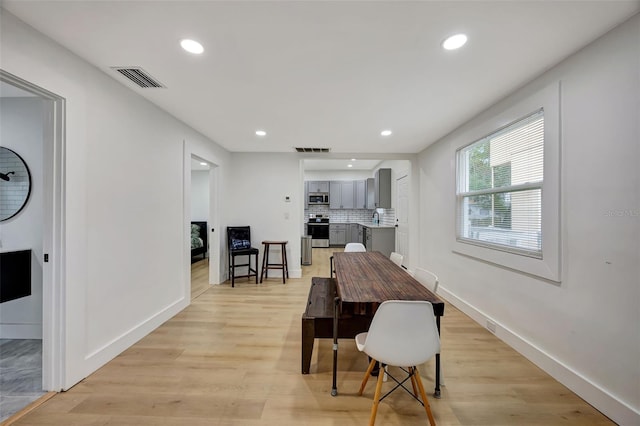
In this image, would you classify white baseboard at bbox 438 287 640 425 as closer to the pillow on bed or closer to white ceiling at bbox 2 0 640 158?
white ceiling at bbox 2 0 640 158

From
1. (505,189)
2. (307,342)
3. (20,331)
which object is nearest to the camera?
(307,342)

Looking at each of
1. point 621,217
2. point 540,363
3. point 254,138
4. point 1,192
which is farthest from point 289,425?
point 254,138

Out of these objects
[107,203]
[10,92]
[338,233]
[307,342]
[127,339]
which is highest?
[10,92]

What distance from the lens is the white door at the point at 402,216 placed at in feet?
17.0

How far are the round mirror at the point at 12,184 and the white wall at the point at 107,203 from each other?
3.11 ft

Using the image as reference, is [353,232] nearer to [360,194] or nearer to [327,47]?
[360,194]

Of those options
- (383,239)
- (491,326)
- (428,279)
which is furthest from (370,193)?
(428,279)

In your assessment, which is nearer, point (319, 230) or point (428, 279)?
point (428, 279)

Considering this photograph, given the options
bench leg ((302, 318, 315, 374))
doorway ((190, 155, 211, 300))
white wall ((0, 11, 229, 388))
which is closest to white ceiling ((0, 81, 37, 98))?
white wall ((0, 11, 229, 388))

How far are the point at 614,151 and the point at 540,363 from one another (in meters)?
1.67

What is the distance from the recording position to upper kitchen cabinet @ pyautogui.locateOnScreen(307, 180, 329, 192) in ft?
27.7

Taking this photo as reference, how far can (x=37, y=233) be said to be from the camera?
230 cm

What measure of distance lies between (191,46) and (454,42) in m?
1.73

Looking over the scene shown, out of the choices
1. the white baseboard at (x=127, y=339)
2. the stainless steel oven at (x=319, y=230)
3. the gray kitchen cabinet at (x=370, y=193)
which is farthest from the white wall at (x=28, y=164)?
the gray kitchen cabinet at (x=370, y=193)
